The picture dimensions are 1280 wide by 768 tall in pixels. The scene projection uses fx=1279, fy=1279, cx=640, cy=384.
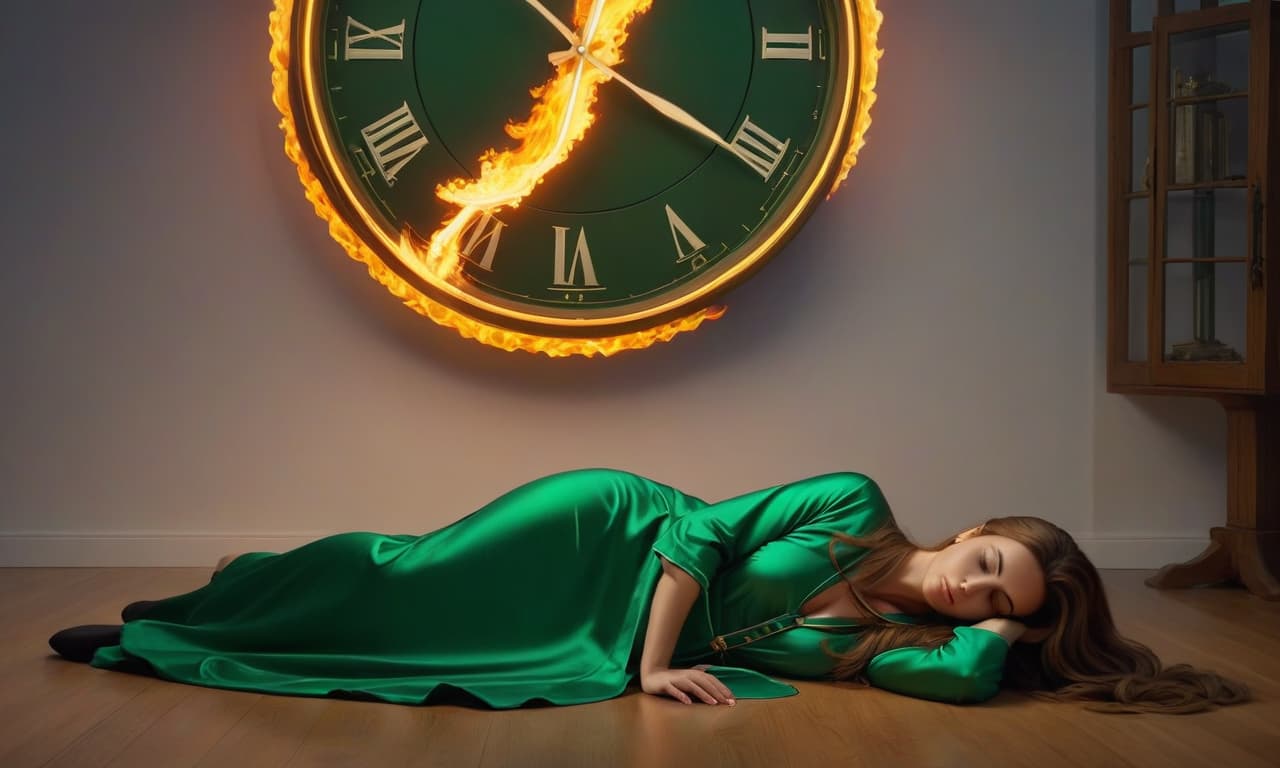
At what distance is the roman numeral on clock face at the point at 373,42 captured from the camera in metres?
3.17

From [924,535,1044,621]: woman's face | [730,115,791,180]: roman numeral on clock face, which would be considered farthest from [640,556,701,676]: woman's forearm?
[730,115,791,180]: roman numeral on clock face

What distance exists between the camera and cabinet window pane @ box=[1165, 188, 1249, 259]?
319 cm

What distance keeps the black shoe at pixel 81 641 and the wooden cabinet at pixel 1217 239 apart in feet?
8.04

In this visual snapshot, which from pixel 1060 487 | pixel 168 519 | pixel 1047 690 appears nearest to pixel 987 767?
pixel 1047 690

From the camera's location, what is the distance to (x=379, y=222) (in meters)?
3.16

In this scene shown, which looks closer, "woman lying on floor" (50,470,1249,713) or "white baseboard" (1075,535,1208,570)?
"woman lying on floor" (50,470,1249,713)

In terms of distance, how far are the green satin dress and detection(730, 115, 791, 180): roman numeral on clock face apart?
1162mm

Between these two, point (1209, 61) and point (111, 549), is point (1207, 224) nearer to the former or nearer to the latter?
point (1209, 61)

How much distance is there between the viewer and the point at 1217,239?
322 cm

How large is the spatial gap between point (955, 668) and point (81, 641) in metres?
1.53

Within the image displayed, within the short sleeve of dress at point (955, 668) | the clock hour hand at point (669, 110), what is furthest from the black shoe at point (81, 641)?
the clock hour hand at point (669, 110)

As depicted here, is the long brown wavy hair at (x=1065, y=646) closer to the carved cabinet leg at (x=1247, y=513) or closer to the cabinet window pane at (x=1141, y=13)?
the carved cabinet leg at (x=1247, y=513)

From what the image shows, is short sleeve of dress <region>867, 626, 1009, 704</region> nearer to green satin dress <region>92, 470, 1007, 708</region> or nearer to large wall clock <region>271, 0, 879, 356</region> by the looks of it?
green satin dress <region>92, 470, 1007, 708</region>

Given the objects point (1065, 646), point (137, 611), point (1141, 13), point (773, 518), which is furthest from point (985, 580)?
point (1141, 13)
